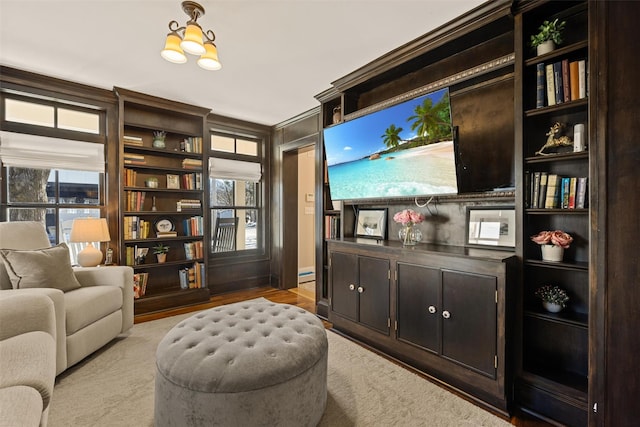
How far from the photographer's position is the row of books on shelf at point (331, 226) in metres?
3.38

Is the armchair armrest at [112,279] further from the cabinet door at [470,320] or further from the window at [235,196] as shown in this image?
the cabinet door at [470,320]

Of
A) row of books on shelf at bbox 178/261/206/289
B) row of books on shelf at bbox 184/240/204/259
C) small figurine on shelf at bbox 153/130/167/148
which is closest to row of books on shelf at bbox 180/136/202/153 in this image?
small figurine on shelf at bbox 153/130/167/148

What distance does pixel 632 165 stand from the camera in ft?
4.22

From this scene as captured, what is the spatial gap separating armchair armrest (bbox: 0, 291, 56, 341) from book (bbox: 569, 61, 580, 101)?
3.31 meters

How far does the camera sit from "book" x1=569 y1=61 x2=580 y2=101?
5.37 ft

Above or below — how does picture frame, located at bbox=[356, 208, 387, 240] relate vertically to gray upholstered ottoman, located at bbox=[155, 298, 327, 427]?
above

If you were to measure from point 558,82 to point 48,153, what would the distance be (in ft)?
14.6

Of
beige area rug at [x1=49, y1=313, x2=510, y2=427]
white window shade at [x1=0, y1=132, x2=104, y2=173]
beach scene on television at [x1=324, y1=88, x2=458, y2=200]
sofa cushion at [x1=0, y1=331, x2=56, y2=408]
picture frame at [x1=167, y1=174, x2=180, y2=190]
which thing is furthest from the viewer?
picture frame at [x1=167, y1=174, x2=180, y2=190]

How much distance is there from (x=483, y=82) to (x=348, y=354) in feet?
7.88

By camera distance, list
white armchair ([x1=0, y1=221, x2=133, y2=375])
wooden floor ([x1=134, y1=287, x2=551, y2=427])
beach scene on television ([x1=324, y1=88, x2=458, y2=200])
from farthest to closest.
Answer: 1. wooden floor ([x1=134, y1=287, x2=551, y2=427])
2. beach scene on television ([x1=324, y1=88, x2=458, y2=200])
3. white armchair ([x1=0, y1=221, x2=133, y2=375])

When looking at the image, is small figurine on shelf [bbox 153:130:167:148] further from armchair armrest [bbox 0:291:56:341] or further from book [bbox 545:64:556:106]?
book [bbox 545:64:556:106]

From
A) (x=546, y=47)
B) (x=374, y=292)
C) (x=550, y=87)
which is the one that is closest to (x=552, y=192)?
(x=550, y=87)

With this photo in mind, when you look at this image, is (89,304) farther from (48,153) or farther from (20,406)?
(48,153)

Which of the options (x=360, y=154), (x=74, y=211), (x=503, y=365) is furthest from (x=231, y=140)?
(x=503, y=365)
